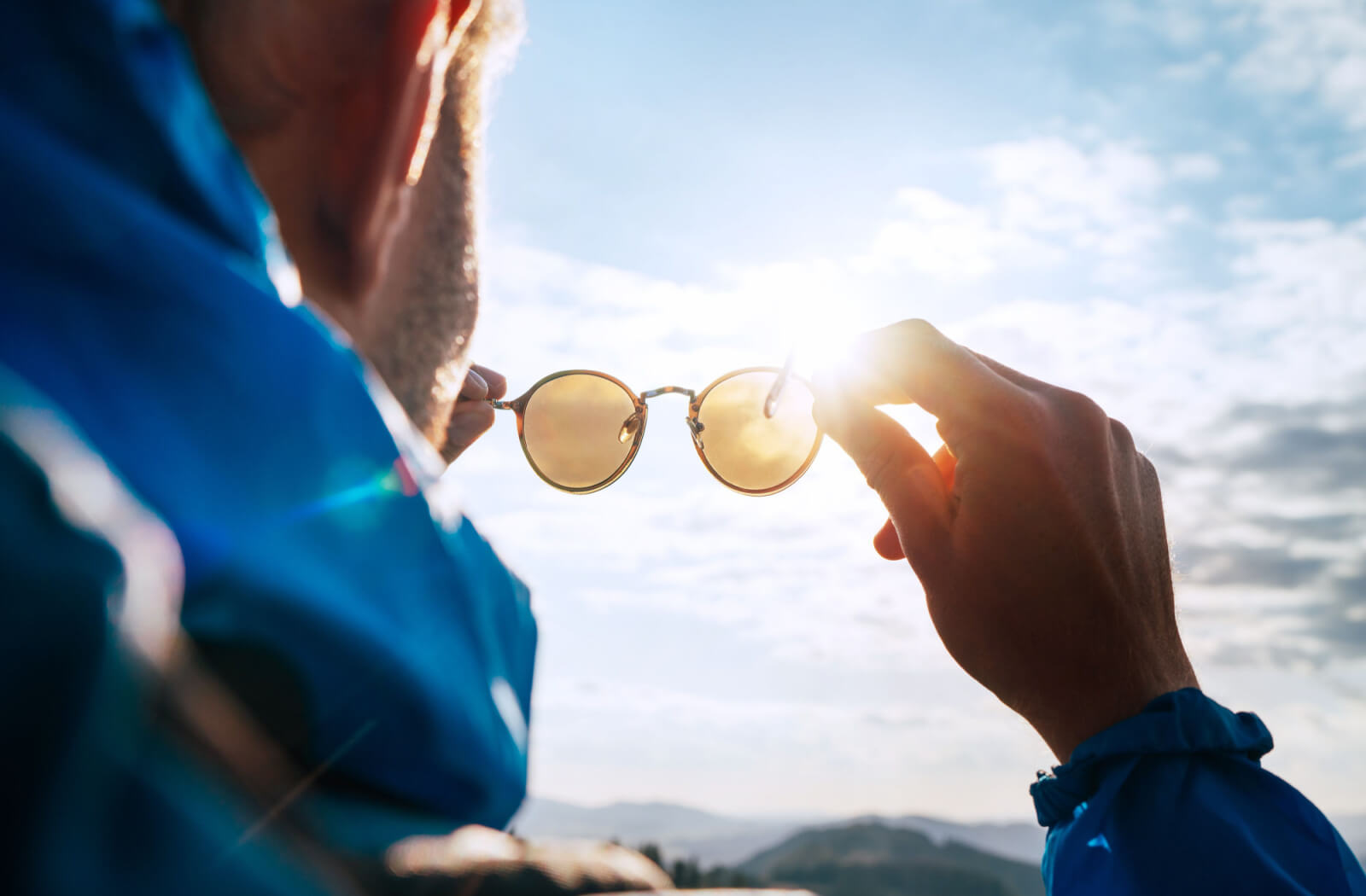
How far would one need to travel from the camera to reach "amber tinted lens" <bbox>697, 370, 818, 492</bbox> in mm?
3455

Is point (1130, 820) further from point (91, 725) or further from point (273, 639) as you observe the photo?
point (91, 725)

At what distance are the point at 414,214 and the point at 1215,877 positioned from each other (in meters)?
1.60

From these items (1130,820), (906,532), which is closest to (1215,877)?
(1130,820)

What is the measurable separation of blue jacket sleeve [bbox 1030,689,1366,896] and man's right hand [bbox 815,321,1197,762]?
0.08 meters

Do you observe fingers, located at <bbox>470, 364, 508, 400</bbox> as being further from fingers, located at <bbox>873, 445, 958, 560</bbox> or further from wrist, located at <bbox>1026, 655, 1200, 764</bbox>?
wrist, located at <bbox>1026, 655, 1200, 764</bbox>

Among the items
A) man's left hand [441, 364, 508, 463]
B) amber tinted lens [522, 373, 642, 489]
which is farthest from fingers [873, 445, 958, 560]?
amber tinted lens [522, 373, 642, 489]

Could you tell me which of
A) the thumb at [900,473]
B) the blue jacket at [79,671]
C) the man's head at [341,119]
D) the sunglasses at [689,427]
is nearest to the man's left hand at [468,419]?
the sunglasses at [689,427]

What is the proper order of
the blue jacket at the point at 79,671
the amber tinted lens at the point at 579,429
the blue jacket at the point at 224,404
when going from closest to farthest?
the blue jacket at the point at 79,671
the blue jacket at the point at 224,404
the amber tinted lens at the point at 579,429

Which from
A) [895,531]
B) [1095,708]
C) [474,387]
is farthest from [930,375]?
[474,387]

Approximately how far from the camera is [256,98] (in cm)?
88

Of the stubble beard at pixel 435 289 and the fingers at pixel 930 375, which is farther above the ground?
the fingers at pixel 930 375

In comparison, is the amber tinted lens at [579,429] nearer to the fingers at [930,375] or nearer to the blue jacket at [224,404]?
the fingers at [930,375]

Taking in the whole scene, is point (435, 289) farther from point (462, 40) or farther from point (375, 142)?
point (462, 40)

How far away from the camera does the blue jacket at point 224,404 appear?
530 millimetres
